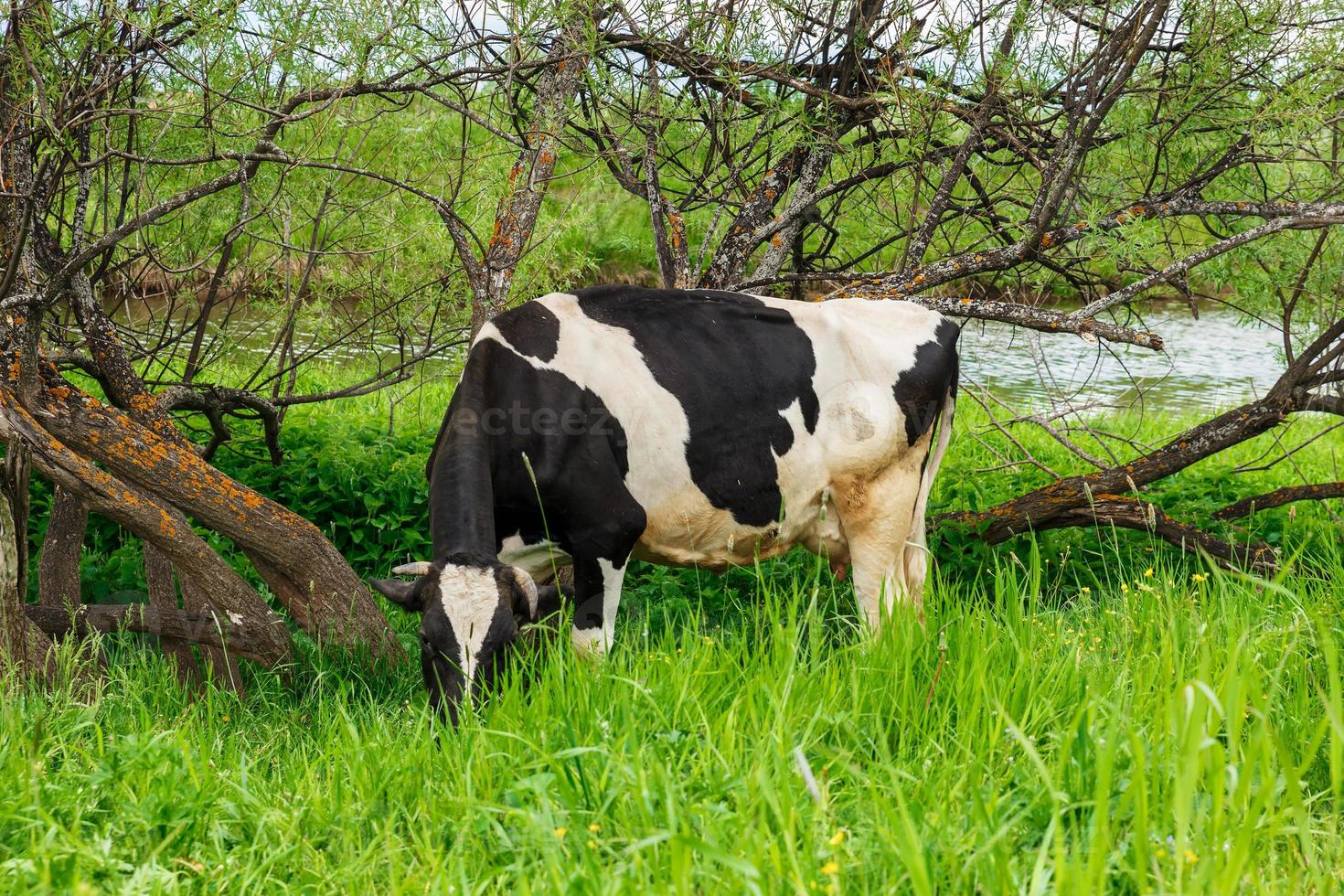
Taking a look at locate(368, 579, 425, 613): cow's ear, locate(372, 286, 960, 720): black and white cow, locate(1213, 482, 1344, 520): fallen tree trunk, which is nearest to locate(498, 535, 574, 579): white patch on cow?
locate(372, 286, 960, 720): black and white cow

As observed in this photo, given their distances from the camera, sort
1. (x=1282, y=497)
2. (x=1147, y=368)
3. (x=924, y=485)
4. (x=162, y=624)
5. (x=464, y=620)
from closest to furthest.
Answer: (x=464, y=620), (x=162, y=624), (x=924, y=485), (x=1282, y=497), (x=1147, y=368)

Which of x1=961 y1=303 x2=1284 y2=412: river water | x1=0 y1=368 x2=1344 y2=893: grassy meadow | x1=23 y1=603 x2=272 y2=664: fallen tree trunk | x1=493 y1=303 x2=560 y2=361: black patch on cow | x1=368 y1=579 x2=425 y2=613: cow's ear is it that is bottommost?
x1=23 y1=603 x2=272 y2=664: fallen tree trunk

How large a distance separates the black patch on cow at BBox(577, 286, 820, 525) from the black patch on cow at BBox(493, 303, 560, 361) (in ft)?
0.76

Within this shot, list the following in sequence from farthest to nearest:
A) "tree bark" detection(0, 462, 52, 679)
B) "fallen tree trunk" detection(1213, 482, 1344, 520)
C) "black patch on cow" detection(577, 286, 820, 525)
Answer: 1. "fallen tree trunk" detection(1213, 482, 1344, 520)
2. "black patch on cow" detection(577, 286, 820, 525)
3. "tree bark" detection(0, 462, 52, 679)

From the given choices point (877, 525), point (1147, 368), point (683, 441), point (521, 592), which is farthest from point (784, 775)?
point (1147, 368)

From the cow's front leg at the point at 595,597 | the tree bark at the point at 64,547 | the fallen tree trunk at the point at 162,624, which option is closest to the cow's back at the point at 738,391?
the cow's front leg at the point at 595,597

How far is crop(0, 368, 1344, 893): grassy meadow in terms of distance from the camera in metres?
2.24

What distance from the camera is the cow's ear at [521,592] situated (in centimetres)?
385

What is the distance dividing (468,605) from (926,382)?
266 cm

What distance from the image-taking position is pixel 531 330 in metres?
4.72

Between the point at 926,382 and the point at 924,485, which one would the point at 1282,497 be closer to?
the point at 924,485

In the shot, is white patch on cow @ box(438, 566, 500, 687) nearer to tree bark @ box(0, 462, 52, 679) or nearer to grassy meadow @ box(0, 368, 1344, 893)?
grassy meadow @ box(0, 368, 1344, 893)

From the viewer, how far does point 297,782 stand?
9.70ft

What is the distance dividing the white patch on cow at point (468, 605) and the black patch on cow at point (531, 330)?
1207mm
